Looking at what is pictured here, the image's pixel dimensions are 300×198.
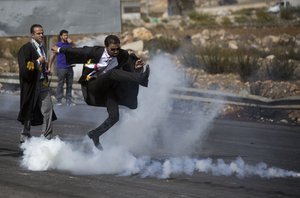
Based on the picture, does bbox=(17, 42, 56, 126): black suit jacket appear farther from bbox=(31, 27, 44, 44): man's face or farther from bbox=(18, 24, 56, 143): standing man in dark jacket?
bbox=(31, 27, 44, 44): man's face

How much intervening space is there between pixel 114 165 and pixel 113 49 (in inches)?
60.8

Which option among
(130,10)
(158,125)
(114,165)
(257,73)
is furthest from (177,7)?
(114,165)

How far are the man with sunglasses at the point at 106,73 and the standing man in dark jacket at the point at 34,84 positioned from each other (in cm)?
58

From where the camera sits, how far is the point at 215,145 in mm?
12141

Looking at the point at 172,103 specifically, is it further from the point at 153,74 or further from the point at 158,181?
the point at 158,181

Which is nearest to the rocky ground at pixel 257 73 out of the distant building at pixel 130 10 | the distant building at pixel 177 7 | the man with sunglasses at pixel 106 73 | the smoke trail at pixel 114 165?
the smoke trail at pixel 114 165

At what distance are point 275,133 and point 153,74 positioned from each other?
2.67 meters

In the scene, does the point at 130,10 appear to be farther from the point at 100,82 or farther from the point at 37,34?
the point at 100,82

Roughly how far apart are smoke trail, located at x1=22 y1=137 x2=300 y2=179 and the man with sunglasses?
1.33ft

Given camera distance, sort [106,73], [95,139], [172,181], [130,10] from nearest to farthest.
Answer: [172,181] < [106,73] < [95,139] < [130,10]

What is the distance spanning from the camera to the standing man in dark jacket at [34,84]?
10266 millimetres

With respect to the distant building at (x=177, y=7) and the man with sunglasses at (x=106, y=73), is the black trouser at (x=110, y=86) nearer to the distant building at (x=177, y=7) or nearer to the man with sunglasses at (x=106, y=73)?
the man with sunglasses at (x=106, y=73)

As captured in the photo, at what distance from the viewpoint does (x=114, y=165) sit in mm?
9320

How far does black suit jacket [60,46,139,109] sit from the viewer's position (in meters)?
9.66
